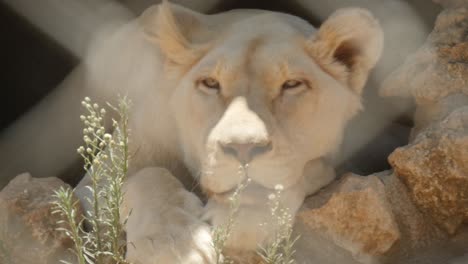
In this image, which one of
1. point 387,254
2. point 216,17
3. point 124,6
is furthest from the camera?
point 124,6

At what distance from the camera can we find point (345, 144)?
2.99m

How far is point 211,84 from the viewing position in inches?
104

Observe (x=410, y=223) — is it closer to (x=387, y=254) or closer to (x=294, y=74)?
(x=387, y=254)

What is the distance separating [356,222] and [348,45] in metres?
0.62

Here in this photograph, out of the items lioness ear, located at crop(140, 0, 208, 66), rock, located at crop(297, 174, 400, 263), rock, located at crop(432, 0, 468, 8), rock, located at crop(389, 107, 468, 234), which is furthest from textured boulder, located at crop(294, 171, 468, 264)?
rock, located at crop(432, 0, 468, 8)

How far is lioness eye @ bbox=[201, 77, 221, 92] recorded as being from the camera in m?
2.63

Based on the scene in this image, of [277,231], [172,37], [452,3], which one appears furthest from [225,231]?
[452,3]

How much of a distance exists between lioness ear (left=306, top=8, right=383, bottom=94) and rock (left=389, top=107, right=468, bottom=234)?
0.31 m

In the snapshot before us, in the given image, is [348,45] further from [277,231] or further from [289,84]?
[277,231]

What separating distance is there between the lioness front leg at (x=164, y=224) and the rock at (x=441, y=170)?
2.28 feet

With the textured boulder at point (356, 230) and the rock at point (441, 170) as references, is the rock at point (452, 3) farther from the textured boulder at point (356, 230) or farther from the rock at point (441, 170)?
the textured boulder at point (356, 230)

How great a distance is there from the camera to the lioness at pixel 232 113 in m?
2.31

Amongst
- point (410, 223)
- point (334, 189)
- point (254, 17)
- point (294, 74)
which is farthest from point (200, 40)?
point (410, 223)

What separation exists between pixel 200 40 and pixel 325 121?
0.56m
